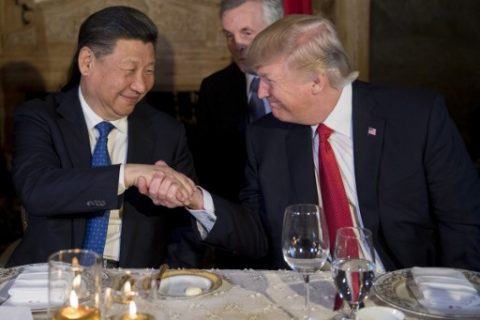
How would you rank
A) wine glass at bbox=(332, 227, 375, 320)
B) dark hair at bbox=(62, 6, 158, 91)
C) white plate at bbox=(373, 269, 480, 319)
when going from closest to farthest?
wine glass at bbox=(332, 227, 375, 320) → white plate at bbox=(373, 269, 480, 319) → dark hair at bbox=(62, 6, 158, 91)

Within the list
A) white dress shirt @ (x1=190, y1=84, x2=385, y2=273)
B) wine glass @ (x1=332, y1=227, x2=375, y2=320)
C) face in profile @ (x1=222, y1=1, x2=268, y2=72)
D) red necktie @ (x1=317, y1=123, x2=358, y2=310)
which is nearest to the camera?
wine glass @ (x1=332, y1=227, x2=375, y2=320)

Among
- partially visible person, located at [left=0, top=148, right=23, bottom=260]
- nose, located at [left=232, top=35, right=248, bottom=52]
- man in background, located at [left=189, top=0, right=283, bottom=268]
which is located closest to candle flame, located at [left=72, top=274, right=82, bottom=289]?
man in background, located at [left=189, top=0, right=283, bottom=268]

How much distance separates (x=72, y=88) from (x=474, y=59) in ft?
11.1

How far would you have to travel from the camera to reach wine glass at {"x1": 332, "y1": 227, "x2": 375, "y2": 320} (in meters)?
1.78

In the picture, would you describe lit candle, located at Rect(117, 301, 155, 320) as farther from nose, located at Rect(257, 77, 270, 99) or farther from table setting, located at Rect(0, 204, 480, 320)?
nose, located at Rect(257, 77, 270, 99)

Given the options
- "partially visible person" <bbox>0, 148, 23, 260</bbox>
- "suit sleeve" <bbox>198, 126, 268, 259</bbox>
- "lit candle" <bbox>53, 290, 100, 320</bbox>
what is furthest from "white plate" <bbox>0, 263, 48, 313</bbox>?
"partially visible person" <bbox>0, 148, 23, 260</bbox>

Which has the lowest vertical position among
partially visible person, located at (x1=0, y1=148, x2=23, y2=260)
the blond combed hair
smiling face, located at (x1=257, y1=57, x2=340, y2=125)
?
partially visible person, located at (x1=0, y1=148, x2=23, y2=260)

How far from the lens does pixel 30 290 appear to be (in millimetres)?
2018

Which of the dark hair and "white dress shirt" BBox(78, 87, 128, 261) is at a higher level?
the dark hair

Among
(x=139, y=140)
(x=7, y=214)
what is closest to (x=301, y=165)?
(x=139, y=140)

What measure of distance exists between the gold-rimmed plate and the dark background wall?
3.58 m

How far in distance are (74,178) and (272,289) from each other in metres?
0.74

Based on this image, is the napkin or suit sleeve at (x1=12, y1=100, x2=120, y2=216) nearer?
the napkin

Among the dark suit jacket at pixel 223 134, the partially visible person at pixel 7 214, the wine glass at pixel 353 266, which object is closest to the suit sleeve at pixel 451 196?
the wine glass at pixel 353 266
